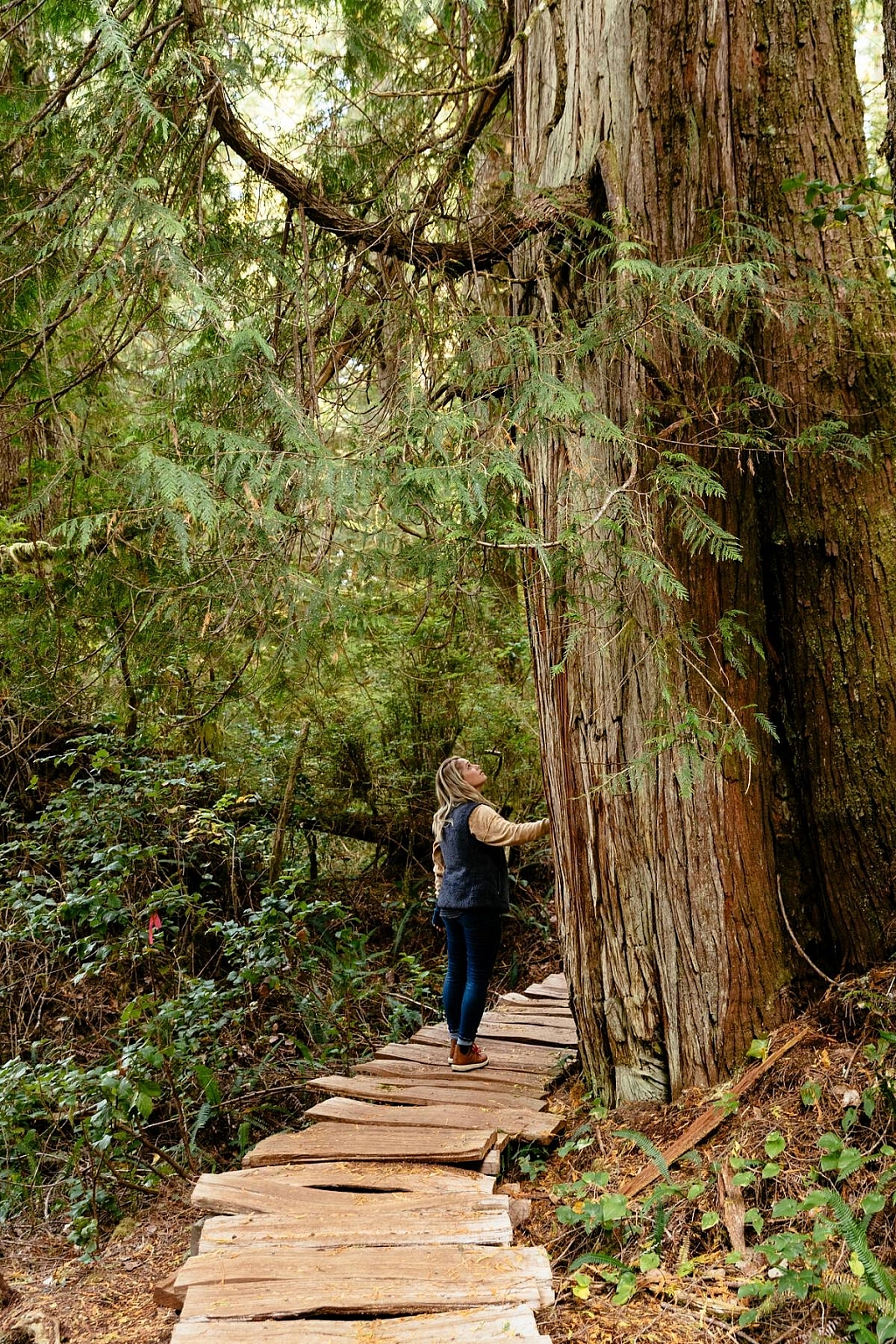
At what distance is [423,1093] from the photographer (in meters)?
4.96

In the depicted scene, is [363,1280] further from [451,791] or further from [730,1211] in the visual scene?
[451,791]

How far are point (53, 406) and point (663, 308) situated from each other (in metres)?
2.50

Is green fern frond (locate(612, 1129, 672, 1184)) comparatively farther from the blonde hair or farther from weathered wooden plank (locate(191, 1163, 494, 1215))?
the blonde hair

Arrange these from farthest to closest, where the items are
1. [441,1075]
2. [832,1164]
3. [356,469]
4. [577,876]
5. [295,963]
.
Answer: [295,963]
[441,1075]
[577,876]
[356,469]
[832,1164]

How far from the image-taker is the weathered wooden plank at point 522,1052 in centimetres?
532

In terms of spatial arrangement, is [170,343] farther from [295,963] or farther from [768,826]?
[295,963]

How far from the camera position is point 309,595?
3.72 m

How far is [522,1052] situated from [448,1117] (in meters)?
1.06

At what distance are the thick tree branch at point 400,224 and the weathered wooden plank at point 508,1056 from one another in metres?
4.07

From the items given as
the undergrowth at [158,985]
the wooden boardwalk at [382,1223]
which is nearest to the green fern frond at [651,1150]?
the wooden boardwalk at [382,1223]

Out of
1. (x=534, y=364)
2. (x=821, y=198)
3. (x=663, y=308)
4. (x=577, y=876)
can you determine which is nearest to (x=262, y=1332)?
(x=577, y=876)

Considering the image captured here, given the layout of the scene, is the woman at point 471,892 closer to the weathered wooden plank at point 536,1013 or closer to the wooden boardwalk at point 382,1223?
the wooden boardwalk at point 382,1223

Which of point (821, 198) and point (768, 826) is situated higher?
point (821, 198)

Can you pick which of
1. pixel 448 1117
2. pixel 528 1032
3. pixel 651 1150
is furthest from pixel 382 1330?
pixel 528 1032
